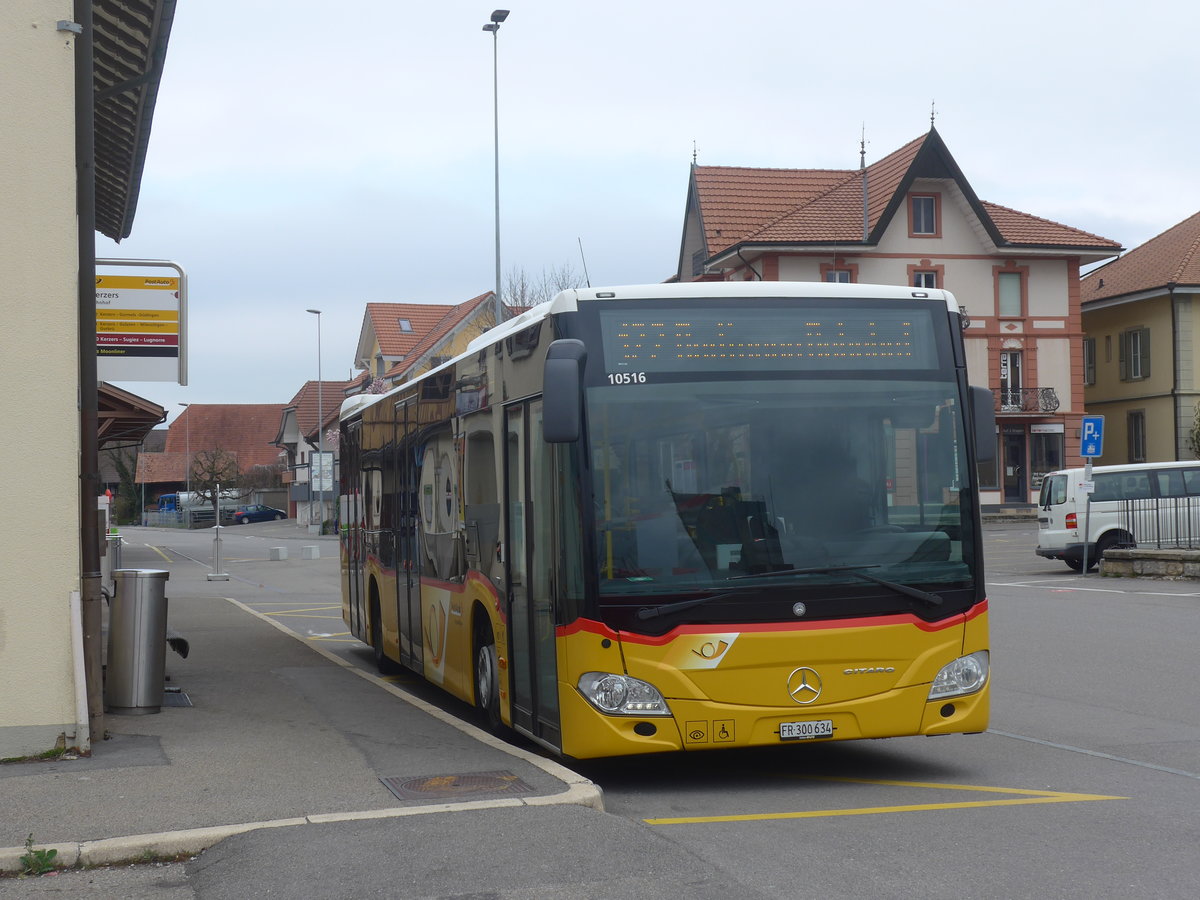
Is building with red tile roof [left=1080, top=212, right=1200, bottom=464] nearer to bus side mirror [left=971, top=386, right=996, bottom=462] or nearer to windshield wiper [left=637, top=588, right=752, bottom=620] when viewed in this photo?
bus side mirror [left=971, top=386, right=996, bottom=462]

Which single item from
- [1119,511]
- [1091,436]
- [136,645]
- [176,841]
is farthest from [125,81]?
[1119,511]

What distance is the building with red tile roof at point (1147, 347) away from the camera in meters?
53.9

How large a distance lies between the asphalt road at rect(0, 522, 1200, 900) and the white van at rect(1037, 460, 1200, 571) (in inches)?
665

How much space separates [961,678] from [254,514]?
3913 inches

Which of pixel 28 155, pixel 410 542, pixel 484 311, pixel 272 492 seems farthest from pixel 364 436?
pixel 272 492

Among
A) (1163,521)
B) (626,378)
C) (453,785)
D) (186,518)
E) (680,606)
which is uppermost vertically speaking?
(626,378)

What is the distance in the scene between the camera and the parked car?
337 feet

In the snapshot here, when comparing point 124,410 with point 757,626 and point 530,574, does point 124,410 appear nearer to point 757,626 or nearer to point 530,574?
point 530,574

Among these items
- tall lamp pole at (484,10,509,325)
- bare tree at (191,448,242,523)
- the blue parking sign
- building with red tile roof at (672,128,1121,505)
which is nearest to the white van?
Answer: the blue parking sign

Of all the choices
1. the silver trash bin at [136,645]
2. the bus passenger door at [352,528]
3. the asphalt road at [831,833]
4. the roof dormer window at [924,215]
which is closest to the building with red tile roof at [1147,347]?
the roof dormer window at [924,215]

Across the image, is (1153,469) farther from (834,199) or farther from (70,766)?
(834,199)

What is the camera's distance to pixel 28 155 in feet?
29.2

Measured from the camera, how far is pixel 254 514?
341ft

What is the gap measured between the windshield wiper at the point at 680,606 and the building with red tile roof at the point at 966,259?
147 feet
